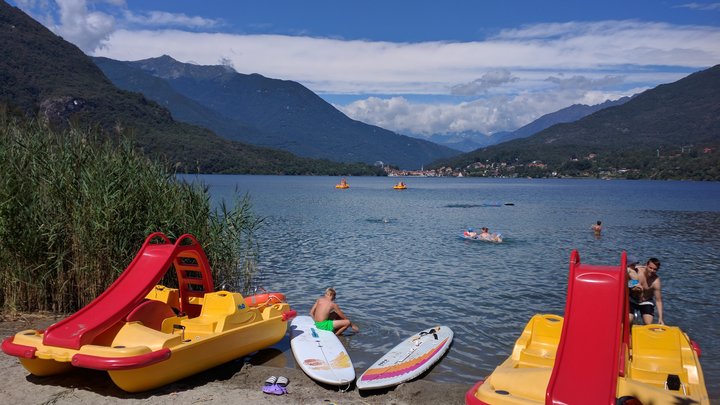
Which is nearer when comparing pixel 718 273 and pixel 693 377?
pixel 693 377

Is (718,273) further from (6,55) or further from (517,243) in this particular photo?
(6,55)

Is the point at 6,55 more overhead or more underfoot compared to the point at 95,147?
more overhead

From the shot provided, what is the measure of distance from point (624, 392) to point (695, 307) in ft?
37.6

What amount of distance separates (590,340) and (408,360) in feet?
14.4

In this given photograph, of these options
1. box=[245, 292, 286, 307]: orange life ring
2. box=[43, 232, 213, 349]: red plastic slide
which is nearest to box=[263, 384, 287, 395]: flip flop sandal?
box=[43, 232, 213, 349]: red plastic slide

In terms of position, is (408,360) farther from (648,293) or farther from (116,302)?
(648,293)

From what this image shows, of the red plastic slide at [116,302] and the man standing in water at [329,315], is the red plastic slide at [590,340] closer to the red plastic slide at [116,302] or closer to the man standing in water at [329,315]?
the red plastic slide at [116,302]

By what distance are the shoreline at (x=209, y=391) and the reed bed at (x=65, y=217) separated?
2.47 metres

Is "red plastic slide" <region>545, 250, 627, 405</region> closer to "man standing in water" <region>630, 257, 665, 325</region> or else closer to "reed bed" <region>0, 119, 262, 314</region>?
"man standing in water" <region>630, 257, 665, 325</region>

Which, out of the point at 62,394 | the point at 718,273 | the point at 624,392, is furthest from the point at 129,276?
the point at 718,273

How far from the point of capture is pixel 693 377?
6863mm

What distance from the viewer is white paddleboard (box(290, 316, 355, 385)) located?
8.62 metres

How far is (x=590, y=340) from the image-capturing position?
566 centimetres

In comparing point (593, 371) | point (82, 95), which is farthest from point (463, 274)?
point (82, 95)
